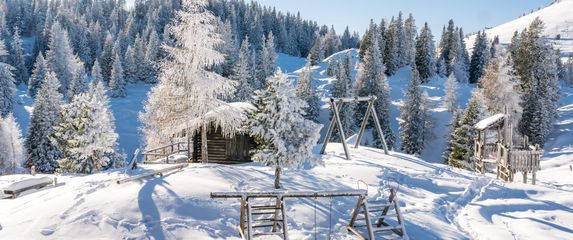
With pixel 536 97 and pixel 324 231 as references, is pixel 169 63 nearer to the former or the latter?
pixel 324 231

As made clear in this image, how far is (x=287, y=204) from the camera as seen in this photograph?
13984mm

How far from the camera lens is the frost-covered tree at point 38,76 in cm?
7444

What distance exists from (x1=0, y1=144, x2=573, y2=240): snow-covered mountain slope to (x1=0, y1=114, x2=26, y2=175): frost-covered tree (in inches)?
1277

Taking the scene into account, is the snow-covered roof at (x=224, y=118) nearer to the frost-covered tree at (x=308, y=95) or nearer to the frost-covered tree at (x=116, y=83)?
the frost-covered tree at (x=308, y=95)

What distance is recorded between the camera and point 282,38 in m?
136

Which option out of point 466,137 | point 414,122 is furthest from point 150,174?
point 414,122

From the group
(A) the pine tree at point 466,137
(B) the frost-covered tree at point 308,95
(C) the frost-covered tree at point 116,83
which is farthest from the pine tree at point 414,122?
(C) the frost-covered tree at point 116,83

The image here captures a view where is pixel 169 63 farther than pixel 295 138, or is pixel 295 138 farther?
pixel 169 63

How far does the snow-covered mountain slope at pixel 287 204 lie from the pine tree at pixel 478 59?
6808 centimetres

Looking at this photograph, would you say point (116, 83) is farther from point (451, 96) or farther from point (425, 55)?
point (451, 96)

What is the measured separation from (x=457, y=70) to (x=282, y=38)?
65478 mm

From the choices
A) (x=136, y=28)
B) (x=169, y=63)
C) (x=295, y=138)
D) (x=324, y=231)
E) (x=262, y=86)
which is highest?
(x=136, y=28)

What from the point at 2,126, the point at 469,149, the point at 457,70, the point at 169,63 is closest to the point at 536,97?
the point at 469,149

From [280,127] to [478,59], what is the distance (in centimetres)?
7808
